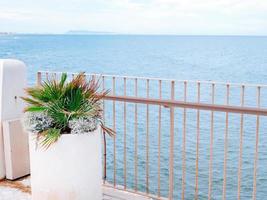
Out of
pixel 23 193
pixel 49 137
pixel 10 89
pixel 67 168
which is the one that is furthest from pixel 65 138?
pixel 10 89

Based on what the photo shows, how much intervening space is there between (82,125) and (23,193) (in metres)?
1.04

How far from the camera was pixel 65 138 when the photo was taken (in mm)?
2873

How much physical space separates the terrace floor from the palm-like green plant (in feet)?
2.46

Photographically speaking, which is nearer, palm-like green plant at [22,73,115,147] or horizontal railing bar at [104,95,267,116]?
horizontal railing bar at [104,95,267,116]

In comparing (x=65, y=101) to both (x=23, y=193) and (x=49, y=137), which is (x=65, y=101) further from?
(x=23, y=193)

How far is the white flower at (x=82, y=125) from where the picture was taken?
2.90 meters

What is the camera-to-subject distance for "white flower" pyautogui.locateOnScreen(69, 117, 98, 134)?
290 centimetres

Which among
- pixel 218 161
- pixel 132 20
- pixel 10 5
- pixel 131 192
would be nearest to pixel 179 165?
pixel 218 161

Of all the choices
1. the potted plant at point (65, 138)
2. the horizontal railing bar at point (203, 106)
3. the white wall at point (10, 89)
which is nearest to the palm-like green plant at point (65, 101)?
the potted plant at point (65, 138)

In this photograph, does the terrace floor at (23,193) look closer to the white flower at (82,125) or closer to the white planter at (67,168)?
the white planter at (67,168)

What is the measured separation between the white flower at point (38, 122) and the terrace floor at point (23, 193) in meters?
0.78

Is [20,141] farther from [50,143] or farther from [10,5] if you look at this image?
[10,5]

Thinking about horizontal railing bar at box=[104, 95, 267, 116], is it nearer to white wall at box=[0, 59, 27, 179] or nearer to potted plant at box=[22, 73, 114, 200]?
potted plant at box=[22, 73, 114, 200]

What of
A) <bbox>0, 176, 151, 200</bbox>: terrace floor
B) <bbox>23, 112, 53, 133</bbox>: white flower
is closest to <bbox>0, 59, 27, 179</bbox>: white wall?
<bbox>0, 176, 151, 200</bbox>: terrace floor
